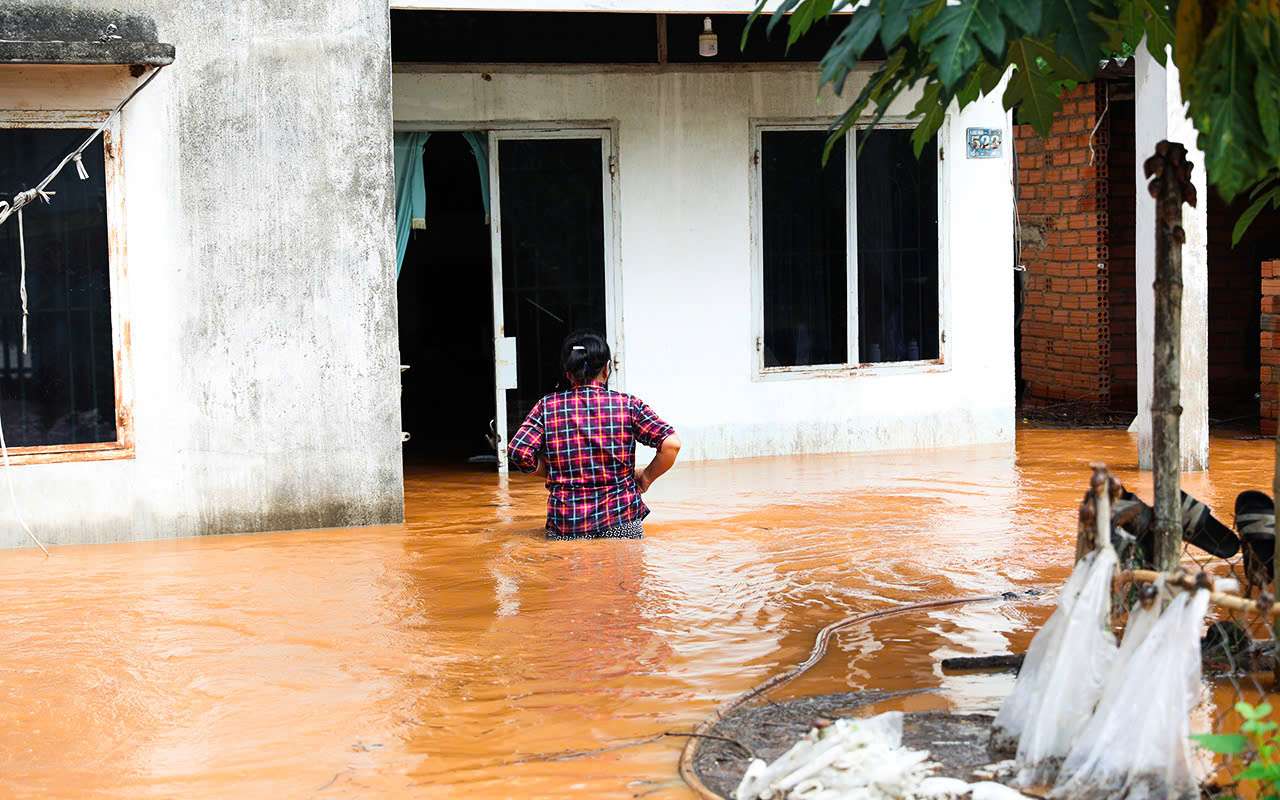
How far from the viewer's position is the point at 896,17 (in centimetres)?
368

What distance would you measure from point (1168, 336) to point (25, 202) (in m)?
6.46

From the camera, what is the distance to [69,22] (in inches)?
328

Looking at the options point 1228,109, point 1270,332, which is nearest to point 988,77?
point 1228,109

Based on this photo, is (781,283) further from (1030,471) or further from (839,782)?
(839,782)

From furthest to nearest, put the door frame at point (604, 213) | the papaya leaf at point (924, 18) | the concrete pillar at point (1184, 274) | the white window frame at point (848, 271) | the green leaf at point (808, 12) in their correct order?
the white window frame at point (848, 271) → the door frame at point (604, 213) → the concrete pillar at point (1184, 274) → the green leaf at point (808, 12) → the papaya leaf at point (924, 18)

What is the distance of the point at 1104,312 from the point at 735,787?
1080 cm

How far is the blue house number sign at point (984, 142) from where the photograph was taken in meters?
11.6

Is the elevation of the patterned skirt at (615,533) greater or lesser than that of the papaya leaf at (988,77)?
lesser

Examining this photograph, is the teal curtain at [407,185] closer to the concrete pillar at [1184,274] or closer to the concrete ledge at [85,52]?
the concrete ledge at [85,52]

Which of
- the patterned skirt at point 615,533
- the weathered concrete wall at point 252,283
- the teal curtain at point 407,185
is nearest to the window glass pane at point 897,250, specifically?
the teal curtain at point 407,185

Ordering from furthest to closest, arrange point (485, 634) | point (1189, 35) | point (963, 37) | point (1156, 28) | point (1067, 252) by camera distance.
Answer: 1. point (1067, 252)
2. point (485, 634)
3. point (1156, 28)
4. point (1189, 35)
5. point (963, 37)

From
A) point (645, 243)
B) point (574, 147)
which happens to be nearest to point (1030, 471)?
point (645, 243)

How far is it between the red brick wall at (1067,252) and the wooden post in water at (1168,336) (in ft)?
31.0

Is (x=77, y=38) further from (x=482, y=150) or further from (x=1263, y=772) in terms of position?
(x=1263, y=772)
